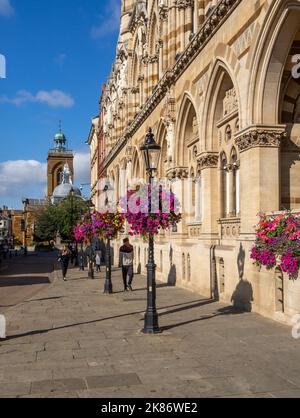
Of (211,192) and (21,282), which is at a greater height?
(211,192)

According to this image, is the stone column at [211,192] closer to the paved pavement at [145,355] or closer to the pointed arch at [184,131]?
the paved pavement at [145,355]

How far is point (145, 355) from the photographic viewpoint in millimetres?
8445

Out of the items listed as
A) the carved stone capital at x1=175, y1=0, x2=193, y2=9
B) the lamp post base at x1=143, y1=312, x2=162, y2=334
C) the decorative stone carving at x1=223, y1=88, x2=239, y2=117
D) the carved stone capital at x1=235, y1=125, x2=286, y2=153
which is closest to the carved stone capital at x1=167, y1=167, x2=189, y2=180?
the decorative stone carving at x1=223, y1=88, x2=239, y2=117

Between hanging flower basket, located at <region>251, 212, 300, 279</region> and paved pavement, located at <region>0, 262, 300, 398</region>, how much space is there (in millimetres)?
1363

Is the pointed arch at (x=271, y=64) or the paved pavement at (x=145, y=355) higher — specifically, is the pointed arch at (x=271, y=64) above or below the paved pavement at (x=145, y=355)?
above

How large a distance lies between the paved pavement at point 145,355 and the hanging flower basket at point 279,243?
4.47 ft

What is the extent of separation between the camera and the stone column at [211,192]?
54.8 feet

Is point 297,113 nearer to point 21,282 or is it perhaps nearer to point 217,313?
point 217,313

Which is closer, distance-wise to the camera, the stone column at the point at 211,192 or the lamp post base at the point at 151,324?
the lamp post base at the point at 151,324

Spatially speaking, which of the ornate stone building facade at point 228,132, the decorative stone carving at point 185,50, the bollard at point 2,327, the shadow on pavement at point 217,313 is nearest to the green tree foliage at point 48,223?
the decorative stone carving at point 185,50

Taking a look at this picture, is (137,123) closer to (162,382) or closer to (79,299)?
(79,299)

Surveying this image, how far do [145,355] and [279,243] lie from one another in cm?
383

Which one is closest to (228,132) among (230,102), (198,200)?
(230,102)

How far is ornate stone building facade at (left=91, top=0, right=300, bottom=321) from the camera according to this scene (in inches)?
488
